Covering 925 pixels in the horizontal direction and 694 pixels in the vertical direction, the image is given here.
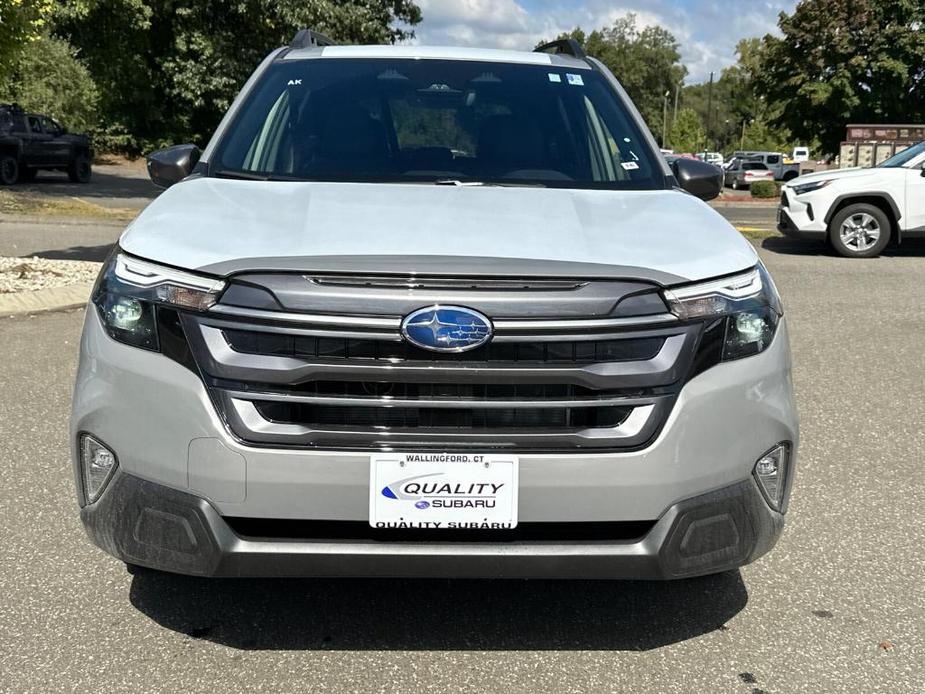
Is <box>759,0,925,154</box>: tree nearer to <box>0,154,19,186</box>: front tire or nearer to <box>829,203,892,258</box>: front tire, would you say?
<box>0,154,19,186</box>: front tire

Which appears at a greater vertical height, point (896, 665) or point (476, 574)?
point (476, 574)

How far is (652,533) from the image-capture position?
2.80 metres

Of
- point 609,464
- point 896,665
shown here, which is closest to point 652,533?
point 609,464

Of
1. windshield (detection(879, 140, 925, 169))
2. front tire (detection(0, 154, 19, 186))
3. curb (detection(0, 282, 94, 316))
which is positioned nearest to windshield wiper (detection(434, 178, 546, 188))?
curb (detection(0, 282, 94, 316))

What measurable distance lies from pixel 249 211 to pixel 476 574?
123 cm

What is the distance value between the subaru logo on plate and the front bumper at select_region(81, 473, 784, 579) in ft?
1.67

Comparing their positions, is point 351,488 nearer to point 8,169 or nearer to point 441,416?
point 441,416

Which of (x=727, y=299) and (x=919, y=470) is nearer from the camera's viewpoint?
(x=727, y=299)

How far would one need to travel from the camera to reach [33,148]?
25047 millimetres

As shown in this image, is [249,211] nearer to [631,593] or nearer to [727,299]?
[727,299]

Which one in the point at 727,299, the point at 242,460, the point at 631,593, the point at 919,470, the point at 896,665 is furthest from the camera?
the point at 919,470

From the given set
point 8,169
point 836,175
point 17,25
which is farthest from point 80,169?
point 836,175

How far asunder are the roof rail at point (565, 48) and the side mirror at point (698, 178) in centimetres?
96

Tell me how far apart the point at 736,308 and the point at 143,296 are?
1526 millimetres
